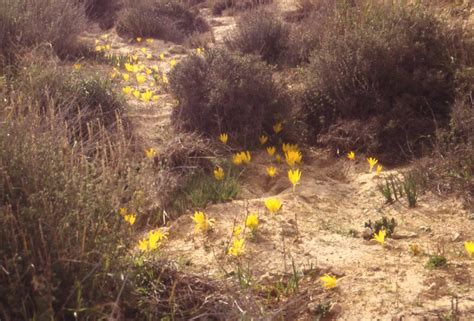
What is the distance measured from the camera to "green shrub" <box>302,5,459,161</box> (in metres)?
4.64

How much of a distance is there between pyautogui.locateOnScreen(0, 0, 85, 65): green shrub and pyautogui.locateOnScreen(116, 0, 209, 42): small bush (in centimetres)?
214

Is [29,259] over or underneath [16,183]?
underneath

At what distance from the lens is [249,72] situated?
5012mm

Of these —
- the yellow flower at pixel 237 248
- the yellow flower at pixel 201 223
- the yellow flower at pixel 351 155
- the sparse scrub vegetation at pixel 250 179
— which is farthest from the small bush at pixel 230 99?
the yellow flower at pixel 237 248

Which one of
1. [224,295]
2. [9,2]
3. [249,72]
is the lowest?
[224,295]

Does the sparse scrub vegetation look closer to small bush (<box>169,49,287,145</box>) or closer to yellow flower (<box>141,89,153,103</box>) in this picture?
small bush (<box>169,49,287,145</box>)

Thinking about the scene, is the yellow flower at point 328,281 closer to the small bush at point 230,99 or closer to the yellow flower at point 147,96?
the small bush at point 230,99

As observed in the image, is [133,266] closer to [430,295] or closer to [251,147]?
[430,295]

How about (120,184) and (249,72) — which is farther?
(249,72)

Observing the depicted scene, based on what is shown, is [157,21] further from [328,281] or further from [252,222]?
[328,281]

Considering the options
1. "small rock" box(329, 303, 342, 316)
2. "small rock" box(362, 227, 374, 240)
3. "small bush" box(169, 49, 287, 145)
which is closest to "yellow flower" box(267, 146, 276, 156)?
"small bush" box(169, 49, 287, 145)

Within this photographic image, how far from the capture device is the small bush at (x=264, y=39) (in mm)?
7188

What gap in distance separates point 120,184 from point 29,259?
1.75 ft

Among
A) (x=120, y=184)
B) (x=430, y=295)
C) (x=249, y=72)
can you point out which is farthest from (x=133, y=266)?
(x=249, y=72)
